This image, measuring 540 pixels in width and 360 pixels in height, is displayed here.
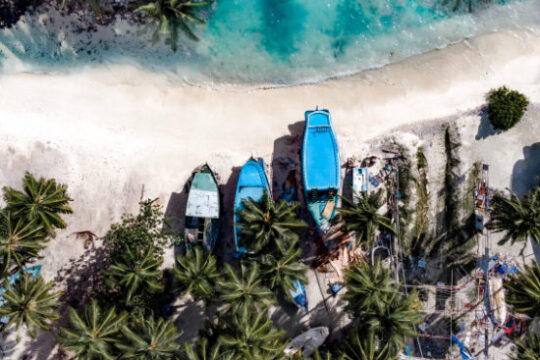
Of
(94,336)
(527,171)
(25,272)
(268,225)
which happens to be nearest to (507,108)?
(527,171)

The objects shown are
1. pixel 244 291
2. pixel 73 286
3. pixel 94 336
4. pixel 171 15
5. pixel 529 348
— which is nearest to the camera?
pixel 94 336

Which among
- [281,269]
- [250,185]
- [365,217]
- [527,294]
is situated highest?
[250,185]

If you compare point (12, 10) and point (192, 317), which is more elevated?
point (12, 10)

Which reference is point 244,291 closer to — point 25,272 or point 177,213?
point 177,213

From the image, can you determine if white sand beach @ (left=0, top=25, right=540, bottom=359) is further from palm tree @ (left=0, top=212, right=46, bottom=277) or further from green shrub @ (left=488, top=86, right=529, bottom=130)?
palm tree @ (left=0, top=212, right=46, bottom=277)

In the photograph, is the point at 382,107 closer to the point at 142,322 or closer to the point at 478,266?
the point at 478,266

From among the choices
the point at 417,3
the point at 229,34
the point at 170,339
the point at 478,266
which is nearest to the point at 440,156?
the point at 478,266
